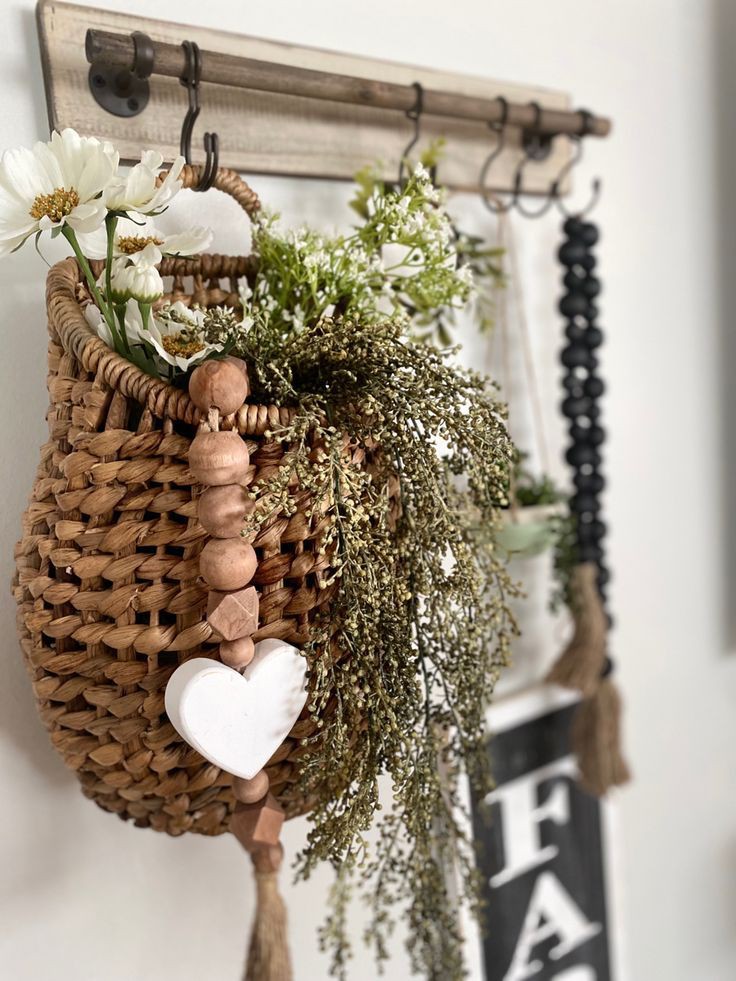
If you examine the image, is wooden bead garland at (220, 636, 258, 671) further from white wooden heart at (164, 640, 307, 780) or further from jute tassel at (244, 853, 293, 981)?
jute tassel at (244, 853, 293, 981)

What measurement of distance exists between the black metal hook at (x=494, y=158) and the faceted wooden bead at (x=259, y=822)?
2.15 feet

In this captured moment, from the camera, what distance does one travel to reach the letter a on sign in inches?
40.3

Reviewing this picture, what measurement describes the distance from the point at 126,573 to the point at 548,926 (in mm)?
803

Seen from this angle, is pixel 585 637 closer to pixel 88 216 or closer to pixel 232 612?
pixel 232 612

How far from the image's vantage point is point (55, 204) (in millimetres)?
529

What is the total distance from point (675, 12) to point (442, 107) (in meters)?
0.52

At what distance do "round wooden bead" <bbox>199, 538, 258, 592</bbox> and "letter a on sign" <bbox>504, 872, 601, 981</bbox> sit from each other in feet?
2.42

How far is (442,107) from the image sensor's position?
83 cm

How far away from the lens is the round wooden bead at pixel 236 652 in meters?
0.53

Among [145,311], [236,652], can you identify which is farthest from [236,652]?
[145,311]

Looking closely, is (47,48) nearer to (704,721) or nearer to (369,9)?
(369,9)

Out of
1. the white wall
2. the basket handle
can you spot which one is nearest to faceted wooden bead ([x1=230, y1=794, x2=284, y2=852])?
the white wall

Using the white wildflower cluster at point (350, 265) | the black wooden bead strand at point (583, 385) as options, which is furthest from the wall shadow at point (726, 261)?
the white wildflower cluster at point (350, 265)

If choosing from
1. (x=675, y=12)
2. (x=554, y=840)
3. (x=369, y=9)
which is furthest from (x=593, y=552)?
(x=675, y=12)
